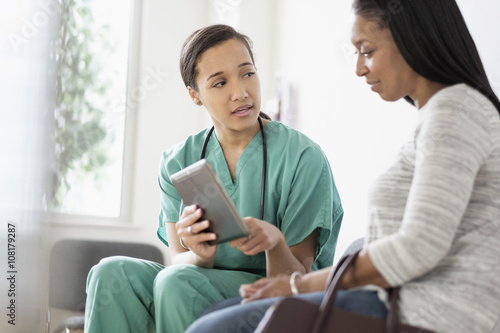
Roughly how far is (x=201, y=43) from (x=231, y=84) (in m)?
0.13

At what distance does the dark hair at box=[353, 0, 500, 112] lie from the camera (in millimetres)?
1022

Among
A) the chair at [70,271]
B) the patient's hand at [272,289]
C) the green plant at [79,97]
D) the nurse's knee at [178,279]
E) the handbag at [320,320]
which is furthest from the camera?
the green plant at [79,97]

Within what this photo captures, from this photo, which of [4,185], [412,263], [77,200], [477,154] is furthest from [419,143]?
[77,200]

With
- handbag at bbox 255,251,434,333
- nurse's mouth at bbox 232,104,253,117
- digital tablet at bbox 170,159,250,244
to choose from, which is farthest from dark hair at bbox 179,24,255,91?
handbag at bbox 255,251,434,333

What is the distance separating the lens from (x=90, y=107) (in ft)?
10.1

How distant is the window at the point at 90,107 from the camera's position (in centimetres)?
292

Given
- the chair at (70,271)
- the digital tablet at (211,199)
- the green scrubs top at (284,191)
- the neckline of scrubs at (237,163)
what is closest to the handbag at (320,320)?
the digital tablet at (211,199)

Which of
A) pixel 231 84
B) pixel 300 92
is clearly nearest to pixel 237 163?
pixel 231 84

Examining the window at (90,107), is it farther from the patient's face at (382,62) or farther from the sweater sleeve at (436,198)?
the sweater sleeve at (436,198)

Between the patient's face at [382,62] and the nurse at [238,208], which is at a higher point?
the patient's face at [382,62]

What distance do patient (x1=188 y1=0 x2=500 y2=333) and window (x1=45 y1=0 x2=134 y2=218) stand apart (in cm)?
210

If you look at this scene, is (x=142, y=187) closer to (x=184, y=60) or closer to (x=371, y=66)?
(x=184, y=60)

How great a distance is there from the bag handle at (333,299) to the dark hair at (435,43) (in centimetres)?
36

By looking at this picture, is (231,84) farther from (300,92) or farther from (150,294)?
(300,92)
